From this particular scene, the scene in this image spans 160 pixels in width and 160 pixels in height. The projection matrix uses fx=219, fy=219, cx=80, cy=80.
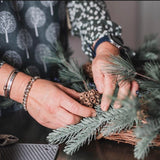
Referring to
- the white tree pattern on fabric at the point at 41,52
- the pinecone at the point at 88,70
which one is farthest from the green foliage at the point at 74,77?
the white tree pattern on fabric at the point at 41,52

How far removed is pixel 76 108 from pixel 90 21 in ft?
1.17

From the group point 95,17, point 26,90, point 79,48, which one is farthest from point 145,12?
point 26,90

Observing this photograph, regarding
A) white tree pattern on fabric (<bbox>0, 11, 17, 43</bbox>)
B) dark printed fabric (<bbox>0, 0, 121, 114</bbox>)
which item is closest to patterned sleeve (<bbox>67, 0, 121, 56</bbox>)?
dark printed fabric (<bbox>0, 0, 121, 114</bbox>)

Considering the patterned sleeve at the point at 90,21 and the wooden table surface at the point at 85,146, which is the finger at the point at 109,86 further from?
the patterned sleeve at the point at 90,21

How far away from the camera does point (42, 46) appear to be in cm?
69

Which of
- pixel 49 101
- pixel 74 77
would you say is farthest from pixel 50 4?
pixel 49 101

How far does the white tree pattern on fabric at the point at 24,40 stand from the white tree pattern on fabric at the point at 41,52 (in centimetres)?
3

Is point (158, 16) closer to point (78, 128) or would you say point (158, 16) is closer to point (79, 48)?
point (79, 48)

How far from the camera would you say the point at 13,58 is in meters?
0.59

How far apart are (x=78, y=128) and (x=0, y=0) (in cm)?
38

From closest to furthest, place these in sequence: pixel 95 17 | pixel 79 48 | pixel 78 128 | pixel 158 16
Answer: pixel 78 128 < pixel 95 17 < pixel 79 48 < pixel 158 16

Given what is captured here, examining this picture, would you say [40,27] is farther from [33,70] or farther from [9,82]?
[9,82]

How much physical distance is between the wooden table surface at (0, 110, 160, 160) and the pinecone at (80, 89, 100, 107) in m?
0.08

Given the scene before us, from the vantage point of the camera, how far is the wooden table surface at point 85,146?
1.31 ft
